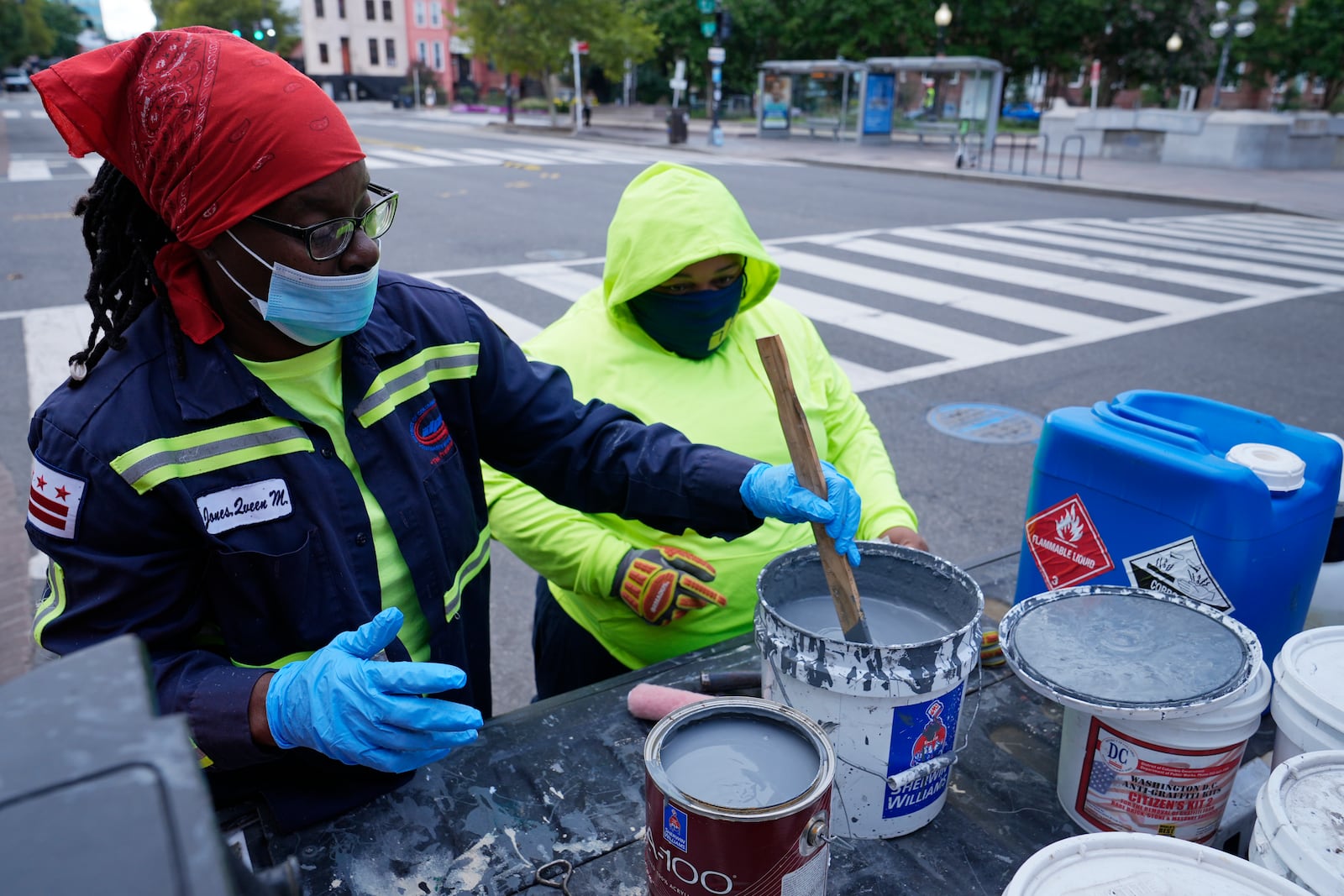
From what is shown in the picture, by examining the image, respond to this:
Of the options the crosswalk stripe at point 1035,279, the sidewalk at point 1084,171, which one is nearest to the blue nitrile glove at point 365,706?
the crosswalk stripe at point 1035,279

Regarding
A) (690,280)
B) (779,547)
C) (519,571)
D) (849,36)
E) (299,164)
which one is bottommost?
(519,571)

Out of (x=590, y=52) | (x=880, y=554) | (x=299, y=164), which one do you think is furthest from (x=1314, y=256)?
(x=590, y=52)

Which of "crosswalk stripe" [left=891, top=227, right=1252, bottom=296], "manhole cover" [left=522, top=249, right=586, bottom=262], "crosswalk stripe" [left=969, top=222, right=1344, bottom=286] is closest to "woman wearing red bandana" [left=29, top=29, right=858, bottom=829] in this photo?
"manhole cover" [left=522, top=249, right=586, bottom=262]

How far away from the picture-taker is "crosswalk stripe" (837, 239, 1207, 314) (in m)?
8.66

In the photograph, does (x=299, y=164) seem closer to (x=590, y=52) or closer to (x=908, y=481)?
(x=908, y=481)

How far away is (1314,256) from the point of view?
11250 mm

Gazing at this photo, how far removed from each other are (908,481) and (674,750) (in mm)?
4001

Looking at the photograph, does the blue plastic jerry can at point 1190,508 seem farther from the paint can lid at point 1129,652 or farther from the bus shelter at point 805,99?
the bus shelter at point 805,99

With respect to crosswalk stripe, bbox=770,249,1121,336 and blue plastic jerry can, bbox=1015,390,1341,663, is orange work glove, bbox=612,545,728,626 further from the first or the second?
crosswalk stripe, bbox=770,249,1121,336

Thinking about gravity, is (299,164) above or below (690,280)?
above

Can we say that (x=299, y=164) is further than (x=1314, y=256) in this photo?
No

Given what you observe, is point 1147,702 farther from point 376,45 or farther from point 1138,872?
point 376,45

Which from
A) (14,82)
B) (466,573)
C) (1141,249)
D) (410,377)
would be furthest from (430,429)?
(14,82)

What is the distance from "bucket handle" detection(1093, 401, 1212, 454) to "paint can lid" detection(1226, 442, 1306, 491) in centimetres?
7
